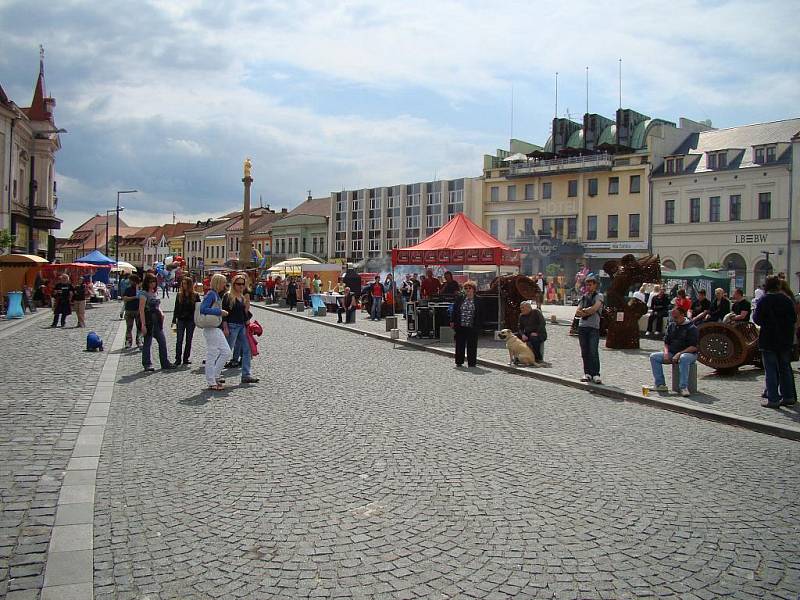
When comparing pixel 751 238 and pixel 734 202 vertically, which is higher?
pixel 734 202

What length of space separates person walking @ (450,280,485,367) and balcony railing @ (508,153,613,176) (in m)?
49.2

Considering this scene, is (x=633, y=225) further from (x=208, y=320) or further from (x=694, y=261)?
(x=208, y=320)

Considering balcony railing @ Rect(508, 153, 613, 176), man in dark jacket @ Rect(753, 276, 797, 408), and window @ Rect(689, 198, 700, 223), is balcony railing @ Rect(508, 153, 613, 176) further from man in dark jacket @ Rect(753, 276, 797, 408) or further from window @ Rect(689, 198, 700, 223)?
man in dark jacket @ Rect(753, 276, 797, 408)

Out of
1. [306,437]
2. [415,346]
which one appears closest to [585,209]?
[415,346]

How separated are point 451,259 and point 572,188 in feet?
144

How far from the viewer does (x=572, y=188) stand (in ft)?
204

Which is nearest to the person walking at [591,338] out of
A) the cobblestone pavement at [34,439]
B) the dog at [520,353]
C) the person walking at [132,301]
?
the dog at [520,353]

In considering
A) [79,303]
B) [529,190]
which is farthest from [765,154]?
[79,303]

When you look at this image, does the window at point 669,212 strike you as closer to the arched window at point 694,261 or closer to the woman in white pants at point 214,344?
the arched window at point 694,261

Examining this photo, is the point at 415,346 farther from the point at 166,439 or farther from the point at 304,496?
the point at 304,496

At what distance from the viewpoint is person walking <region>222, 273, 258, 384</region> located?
37.1ft

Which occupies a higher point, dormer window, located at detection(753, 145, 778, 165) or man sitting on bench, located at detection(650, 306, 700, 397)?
dormer window, located at detection(753, 145, 778, 165)

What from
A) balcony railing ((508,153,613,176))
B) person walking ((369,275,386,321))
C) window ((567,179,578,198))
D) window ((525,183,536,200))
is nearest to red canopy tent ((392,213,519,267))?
person walking ((369,275,386,321))

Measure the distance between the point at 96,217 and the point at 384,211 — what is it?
89.4 meters
